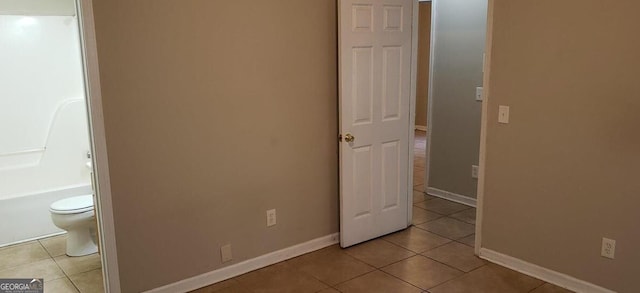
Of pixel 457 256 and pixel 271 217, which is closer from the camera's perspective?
pixel 271 217

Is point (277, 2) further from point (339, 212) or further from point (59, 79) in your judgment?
point (59, 79)

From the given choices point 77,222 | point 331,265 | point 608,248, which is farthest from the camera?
point 77,222

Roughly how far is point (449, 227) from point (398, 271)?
990 mm

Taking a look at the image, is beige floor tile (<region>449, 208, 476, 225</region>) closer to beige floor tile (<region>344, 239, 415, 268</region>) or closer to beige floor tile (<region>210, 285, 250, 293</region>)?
beige floor tile (<region>344, 239, 415, 268</region>)

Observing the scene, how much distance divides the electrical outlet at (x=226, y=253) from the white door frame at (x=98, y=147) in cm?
65

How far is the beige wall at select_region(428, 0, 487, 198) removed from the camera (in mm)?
4398

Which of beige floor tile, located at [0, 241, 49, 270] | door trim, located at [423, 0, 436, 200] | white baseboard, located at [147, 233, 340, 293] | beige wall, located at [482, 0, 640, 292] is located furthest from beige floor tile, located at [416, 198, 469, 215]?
beige floor tile, located at [0, 241, 49, 270]

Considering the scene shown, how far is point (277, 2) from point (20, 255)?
2.74 meters

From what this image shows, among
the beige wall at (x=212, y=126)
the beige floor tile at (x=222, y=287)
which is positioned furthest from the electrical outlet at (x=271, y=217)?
the beige floor tile at (x=222, y=287)

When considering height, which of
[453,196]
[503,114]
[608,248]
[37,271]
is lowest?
[37,271]

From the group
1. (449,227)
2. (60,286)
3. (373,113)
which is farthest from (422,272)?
(60,286)

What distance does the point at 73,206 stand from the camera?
3.79 metres

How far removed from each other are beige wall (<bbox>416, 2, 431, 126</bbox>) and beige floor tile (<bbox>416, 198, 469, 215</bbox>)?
12.2 feet

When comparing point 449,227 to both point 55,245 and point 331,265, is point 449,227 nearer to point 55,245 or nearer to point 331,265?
point 331,265
